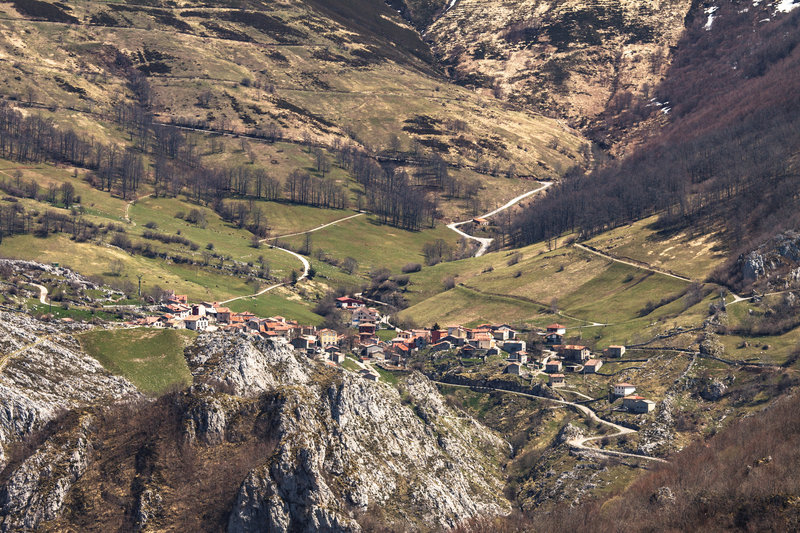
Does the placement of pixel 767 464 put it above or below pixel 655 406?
above

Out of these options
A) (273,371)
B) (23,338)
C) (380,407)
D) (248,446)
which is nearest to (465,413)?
(380,407)

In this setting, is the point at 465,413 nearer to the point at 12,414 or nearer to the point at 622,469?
the point at 622,469

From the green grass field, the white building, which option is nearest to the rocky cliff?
the green grass field

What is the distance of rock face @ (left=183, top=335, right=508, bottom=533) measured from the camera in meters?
132

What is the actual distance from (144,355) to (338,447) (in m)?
42.4

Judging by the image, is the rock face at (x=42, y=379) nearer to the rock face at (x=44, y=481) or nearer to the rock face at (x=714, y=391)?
the rock face at (x=44, y=481)

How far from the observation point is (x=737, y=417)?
567 feet

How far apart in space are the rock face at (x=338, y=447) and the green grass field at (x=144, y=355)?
361 cm

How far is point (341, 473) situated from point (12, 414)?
49119 mm

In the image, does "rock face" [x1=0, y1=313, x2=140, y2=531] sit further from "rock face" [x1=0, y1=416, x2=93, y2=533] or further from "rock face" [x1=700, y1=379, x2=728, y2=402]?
"rock face" [x1=700, y1=379, x2=728, y2=402]

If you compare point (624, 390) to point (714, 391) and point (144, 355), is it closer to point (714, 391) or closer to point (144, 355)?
point (714, 391)

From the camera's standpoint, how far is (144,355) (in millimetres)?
165375

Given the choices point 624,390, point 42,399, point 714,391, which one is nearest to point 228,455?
point 42,399

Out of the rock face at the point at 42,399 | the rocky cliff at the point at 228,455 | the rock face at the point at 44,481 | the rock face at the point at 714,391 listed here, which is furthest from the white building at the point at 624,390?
the rock face at the point at 44,481
